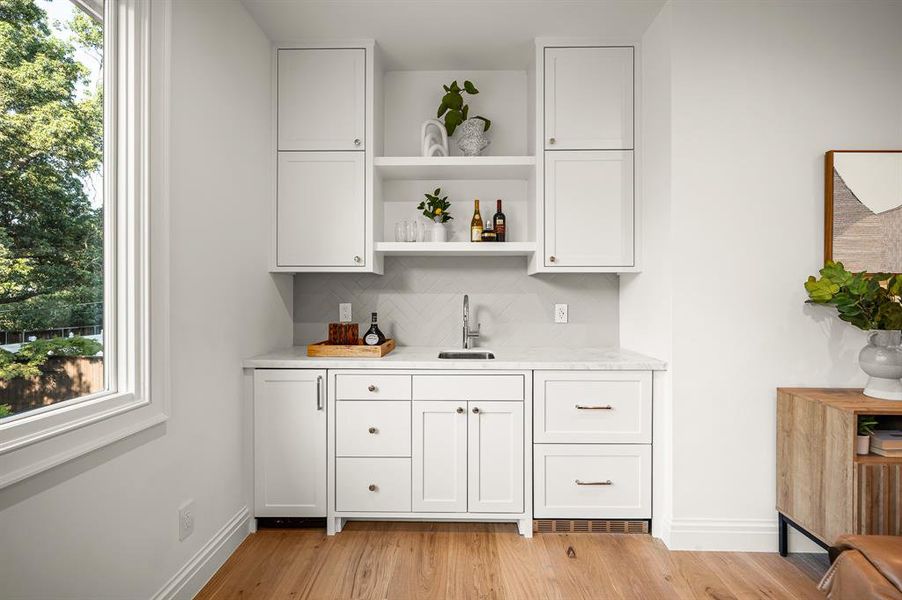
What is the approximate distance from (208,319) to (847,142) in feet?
9.87

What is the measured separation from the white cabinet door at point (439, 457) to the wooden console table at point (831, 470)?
1.47m

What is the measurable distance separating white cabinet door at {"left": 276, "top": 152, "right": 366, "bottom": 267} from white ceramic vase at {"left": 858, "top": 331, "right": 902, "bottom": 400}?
240 cm

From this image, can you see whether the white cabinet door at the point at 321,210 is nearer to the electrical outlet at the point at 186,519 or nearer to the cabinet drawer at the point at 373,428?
the cabinet drawer at the point at 373,428

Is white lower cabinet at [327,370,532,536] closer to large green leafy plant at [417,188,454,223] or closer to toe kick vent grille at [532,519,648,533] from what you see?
toe kick vent grille at [532,519,648,533]

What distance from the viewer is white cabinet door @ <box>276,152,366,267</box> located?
268 centimetres

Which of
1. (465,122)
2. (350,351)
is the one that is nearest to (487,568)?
(350,351)

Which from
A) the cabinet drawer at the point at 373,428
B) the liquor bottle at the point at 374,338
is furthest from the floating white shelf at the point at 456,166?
the cabinet drawer at the point at 373,428

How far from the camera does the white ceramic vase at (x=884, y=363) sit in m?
2.00

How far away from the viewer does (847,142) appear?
2.27 meters

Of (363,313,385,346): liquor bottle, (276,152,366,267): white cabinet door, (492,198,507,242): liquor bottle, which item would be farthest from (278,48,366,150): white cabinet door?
(363,313,385,346): liquor bottle

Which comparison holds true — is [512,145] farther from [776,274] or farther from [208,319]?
[208,319]

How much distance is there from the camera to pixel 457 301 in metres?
3.05

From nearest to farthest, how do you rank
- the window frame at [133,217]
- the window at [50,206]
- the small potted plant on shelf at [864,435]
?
the window at [50,206]
the window frame at [133,217]
the small potted plant on shelf at [864,435]

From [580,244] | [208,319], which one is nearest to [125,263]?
[208,319]
